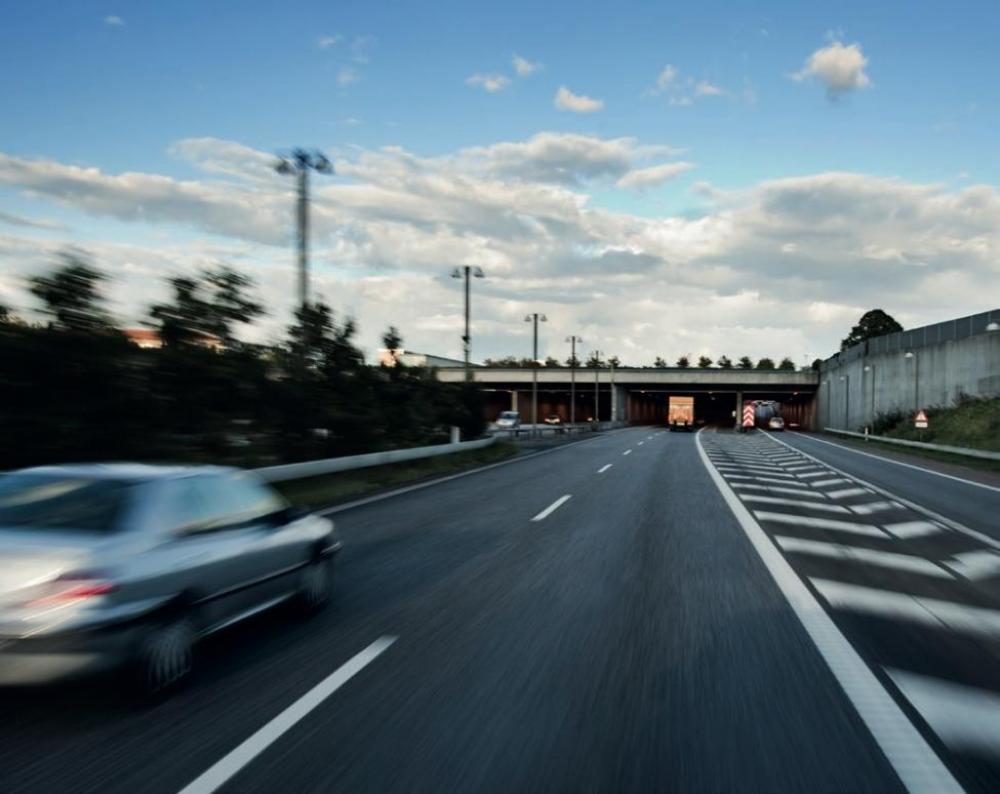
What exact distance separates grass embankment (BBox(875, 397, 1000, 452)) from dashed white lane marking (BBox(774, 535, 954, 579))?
24.6 meters

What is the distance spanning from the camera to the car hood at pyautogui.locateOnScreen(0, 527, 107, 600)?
12.8 ft

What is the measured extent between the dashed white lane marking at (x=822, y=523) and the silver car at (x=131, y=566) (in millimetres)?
7719

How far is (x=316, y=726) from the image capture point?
386cm

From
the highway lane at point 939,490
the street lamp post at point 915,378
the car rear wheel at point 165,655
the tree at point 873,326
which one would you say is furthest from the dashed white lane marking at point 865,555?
the tree at point 873,326

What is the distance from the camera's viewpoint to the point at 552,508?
12.4 metres

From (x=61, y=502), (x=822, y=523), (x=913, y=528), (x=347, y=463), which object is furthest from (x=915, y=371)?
(x=61, y=502)

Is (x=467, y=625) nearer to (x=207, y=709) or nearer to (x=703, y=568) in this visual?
(x=207, y=709)

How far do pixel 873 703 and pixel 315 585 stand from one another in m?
3.95

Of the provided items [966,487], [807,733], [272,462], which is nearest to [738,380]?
[966,487]

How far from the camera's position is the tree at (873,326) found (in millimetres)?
119062

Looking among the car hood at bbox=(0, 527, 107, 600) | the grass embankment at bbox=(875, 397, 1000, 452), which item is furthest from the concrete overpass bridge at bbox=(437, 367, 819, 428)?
the car hood at bbox=(0, 527, 107, 600)

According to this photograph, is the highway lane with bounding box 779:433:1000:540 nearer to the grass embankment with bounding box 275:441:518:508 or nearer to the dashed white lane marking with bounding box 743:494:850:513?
the dashed white lane marking with bounding box 743:494:850:513

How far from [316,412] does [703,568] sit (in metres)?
12.4

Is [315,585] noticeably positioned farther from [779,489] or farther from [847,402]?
[847,402]
